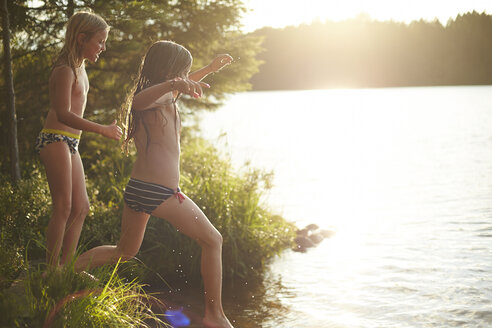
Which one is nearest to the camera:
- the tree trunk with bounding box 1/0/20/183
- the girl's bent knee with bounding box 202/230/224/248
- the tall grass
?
the girl's bent knee with bounding box 202/230/224/248

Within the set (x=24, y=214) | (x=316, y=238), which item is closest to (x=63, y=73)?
(x=24, y=214)

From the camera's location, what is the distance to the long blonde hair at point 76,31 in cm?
357

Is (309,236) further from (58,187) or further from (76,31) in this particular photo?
(76,31)

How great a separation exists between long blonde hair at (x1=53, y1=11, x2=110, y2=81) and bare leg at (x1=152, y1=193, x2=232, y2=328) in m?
1.17

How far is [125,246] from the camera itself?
11.9 feet

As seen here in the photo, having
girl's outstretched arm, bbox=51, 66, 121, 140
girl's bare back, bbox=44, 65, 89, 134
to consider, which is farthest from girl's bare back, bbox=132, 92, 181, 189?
girl's bare back, bbox=44, 65, 89, 134

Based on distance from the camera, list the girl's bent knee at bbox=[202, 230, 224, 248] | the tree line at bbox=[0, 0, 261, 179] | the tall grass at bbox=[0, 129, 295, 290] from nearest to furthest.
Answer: the girl's bent knee at bbox=[202, 230, 224, 248], the tall grass at bbox=[0, 129, 295, 290], the tree line at bbox=[0, 0, 261, 179]

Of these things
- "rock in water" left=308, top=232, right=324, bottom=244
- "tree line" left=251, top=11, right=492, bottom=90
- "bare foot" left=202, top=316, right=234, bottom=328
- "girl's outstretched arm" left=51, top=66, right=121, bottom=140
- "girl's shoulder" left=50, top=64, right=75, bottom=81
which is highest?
"tree line" left=251, top=11, right=492, bottom=90

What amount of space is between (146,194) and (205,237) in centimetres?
48

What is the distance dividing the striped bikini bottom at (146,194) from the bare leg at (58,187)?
0.55 metres

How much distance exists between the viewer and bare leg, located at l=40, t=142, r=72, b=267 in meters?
3.66

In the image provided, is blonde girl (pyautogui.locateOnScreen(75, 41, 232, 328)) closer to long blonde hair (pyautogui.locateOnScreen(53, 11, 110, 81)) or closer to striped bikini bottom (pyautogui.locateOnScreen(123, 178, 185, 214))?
striped bikini bottom (pyautogui.locateOnScreen(123, 178, 185, 214))

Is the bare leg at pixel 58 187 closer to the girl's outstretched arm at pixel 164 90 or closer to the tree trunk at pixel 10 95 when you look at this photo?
the girl's outstretched arm at pixel 164 90

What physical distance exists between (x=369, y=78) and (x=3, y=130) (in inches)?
3991
